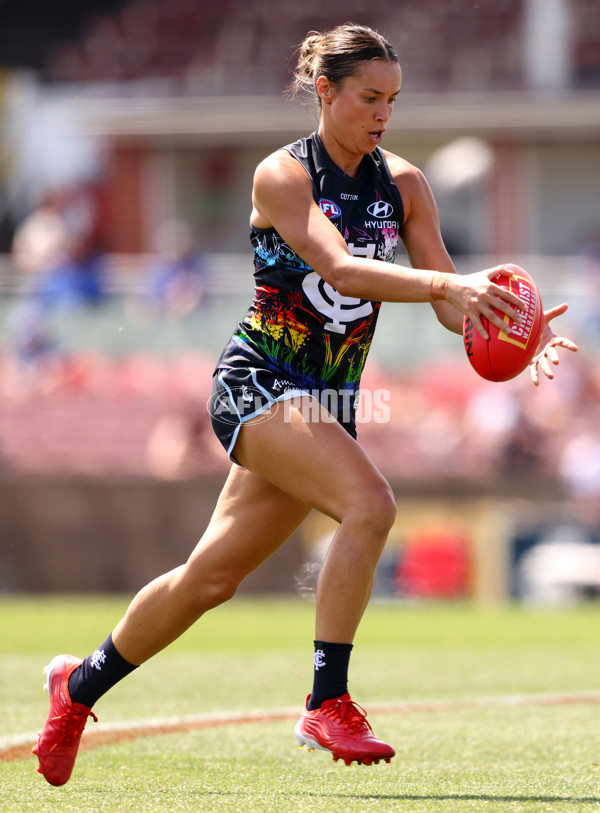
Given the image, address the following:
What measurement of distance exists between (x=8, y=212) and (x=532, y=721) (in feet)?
65.7

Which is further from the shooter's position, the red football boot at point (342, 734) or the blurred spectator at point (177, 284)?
the blurred spectator at point (177, 284)

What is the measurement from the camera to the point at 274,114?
867 inches

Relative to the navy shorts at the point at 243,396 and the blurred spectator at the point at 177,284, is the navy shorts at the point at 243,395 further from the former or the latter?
the blurred spectator at the point at 177,284

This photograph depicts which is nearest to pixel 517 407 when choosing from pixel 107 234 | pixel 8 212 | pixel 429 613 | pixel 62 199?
pixel 429 613

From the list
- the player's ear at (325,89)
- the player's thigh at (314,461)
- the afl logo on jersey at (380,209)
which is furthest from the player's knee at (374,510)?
the player's ear at (325,89)

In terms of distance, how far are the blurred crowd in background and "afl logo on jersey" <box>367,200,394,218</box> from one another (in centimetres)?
922

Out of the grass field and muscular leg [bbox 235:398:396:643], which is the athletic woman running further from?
the grass field

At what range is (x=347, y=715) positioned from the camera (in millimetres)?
4430

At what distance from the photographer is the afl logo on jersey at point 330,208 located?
→ 15.3ft

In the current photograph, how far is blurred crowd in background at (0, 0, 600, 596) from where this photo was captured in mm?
15289

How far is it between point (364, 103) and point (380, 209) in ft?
1.21

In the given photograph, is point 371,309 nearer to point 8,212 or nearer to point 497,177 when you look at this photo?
point 497,177

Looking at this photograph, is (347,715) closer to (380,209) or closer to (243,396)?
Answer: (243,396)

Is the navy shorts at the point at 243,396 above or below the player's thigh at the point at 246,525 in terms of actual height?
above
